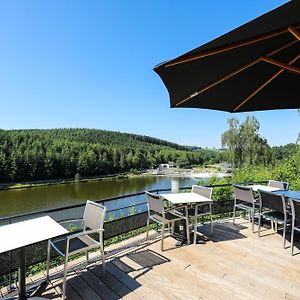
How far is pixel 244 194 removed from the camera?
14.5 feet

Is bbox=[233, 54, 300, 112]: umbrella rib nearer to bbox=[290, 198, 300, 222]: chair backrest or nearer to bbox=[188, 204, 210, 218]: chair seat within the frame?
bbox=[290, 198, 300, 222]: chair backrest

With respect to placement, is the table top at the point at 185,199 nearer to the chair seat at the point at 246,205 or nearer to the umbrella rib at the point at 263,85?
the chair seat at the point at 246,205

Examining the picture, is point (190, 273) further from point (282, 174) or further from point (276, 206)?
point (282, 174)

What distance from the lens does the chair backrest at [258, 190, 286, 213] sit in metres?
3.65

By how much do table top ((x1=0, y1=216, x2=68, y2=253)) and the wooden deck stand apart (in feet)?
2.29

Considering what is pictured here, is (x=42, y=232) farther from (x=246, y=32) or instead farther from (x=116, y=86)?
(x=116, y=86)

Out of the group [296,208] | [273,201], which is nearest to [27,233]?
[296,208]

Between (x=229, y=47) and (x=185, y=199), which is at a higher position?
(x=229, y=47)

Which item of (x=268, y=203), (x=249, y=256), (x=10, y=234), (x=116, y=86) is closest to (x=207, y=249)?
(x=249, y=256)

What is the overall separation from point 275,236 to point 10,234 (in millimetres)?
3872

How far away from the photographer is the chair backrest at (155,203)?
3.54m

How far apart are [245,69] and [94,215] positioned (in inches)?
87.8

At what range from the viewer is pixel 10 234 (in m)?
2.18

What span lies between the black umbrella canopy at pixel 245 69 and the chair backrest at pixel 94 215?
1.43 meters
